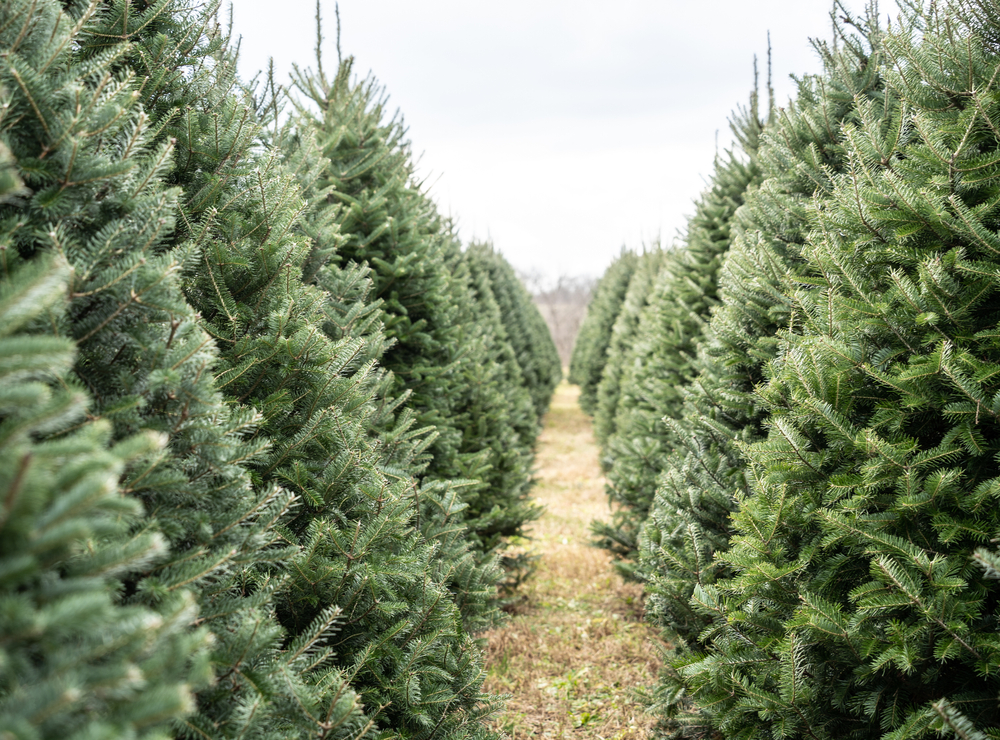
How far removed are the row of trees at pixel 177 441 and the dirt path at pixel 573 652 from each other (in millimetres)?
1994

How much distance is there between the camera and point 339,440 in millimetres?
2572

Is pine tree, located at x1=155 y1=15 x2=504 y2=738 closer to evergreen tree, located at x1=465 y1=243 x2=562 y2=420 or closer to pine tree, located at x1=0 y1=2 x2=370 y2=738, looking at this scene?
pine tree, located at x1=0 y1=2 x2=370 y2=738

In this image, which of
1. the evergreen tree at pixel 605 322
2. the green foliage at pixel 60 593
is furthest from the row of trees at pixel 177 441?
the evergreen tree at pixel 605 322

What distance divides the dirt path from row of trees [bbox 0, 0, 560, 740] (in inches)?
78.5

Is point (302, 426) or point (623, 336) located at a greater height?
point (623, 336)

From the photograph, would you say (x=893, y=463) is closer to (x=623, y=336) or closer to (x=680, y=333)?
(x=680, y=333)

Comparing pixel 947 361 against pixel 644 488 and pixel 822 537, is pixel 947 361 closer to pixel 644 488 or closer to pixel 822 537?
pixel 822 537

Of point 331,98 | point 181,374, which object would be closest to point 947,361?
point 181,374

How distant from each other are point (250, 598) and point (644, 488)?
505cm

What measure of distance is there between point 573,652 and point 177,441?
16.3 feet

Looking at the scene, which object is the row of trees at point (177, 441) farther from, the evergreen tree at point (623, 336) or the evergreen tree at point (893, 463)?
the evergreen tree at point (623, 336)

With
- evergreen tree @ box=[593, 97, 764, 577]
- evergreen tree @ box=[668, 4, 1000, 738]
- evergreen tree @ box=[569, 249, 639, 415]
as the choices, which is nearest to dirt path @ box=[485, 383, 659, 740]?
evergreen tree @ box=[593, 97, 764, 577]

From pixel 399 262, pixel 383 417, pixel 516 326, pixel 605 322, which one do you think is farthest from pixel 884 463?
pixel 605 322

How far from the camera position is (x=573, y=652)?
5539mm
